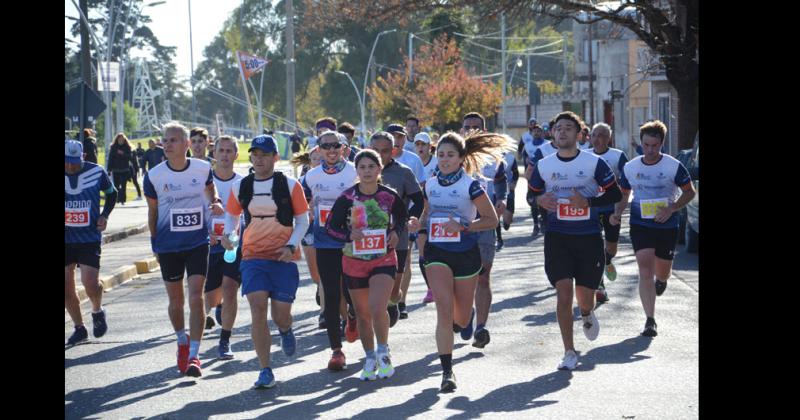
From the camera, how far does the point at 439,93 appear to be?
59.0 meters

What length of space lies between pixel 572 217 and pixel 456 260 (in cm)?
107

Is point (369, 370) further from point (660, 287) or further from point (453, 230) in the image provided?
point (660, 287)

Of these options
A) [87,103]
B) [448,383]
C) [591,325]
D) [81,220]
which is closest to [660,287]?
[591,325]

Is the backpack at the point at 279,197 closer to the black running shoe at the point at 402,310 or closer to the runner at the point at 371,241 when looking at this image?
the runner at the point at 371,241

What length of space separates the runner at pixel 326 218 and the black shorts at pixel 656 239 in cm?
258

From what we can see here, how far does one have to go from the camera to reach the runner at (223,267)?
9.74 m

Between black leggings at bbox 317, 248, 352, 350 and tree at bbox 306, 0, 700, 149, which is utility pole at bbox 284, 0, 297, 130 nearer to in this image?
tree at bbox 306, 0, 700, 149

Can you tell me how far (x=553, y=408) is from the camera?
7559 millimetres

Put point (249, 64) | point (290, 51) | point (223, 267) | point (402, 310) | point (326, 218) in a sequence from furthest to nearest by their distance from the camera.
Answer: point (249, 64), point (290, 51), point (402, 310), point (223, 267), point (326, 218)

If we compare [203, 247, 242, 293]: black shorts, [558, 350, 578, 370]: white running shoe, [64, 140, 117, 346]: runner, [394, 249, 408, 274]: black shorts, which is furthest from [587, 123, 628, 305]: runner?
[64, 140, 117, 346]: runner

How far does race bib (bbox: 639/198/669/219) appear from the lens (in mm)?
10539

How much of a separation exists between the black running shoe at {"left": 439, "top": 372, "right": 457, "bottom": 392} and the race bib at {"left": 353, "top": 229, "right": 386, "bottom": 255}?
3.51 ft

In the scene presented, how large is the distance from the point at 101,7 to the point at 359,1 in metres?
58.5
